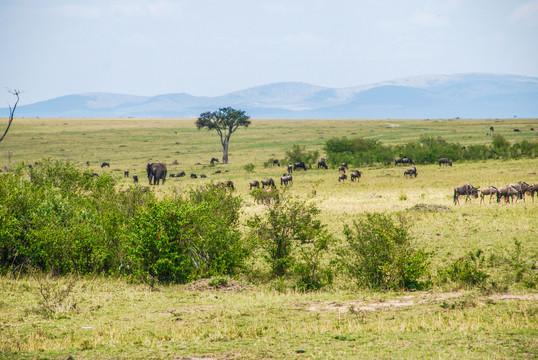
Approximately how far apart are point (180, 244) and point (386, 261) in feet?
21.6

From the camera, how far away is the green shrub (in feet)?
48.6

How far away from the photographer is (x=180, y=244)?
1616 centimetres

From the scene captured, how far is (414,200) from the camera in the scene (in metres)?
34.6

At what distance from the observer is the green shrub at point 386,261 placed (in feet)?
48.6

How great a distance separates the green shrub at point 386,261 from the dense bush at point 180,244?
4.00 metres

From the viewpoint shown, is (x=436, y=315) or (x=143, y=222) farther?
(x=143, y=222)

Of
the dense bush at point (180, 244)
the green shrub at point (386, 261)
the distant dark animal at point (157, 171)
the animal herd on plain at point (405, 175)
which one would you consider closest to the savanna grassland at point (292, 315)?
the green shrub at point (386, 261)

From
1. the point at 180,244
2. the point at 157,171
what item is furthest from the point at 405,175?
the point at 180,244

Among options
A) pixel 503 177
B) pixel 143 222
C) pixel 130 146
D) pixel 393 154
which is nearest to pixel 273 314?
pixel 143 222

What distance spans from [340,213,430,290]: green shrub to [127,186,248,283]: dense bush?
400 cm

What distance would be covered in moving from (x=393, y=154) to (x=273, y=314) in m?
57.1

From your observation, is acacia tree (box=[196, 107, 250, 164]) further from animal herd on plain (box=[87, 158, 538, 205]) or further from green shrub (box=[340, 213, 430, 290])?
green shrub (box=[340, 213, 430, 290])

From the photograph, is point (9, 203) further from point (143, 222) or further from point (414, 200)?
point (414, 200)

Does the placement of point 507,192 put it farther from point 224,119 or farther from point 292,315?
point 224,119
